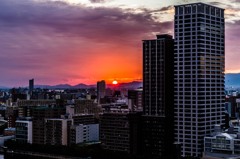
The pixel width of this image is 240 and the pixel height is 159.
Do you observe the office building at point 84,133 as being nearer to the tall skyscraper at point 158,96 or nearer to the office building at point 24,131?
the office building at point 24,131

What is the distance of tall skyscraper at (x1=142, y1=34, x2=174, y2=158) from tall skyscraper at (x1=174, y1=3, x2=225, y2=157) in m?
0.86

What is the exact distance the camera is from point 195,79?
25375mm

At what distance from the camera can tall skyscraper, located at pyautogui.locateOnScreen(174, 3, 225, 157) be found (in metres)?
24.9

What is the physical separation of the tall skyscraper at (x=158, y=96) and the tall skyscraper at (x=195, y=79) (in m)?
0.86

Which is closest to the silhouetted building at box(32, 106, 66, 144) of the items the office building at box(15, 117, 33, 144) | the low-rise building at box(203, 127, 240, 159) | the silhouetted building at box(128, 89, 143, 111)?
the office building at box(15, 117, 33, 144)

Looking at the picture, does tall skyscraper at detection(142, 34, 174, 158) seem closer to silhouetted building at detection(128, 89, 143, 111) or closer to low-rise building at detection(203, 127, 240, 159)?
low-rise building at detection(203, 127, 240, 159)

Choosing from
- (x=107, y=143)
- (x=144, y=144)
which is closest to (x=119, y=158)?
(x=144, y=144)

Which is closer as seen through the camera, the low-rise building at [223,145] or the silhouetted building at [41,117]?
the low-rise building at [223,145]

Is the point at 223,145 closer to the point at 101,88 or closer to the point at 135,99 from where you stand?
the point at 135,99

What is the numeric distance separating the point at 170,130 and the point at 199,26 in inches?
239

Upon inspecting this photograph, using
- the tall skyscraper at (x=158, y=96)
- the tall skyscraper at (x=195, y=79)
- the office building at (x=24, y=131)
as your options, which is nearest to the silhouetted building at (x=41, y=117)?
the office building at (x=24, y=131)

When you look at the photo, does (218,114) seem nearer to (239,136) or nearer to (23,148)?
(239,136)

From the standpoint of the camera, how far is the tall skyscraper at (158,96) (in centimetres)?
2606

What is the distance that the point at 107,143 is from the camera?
2866 centimetres
